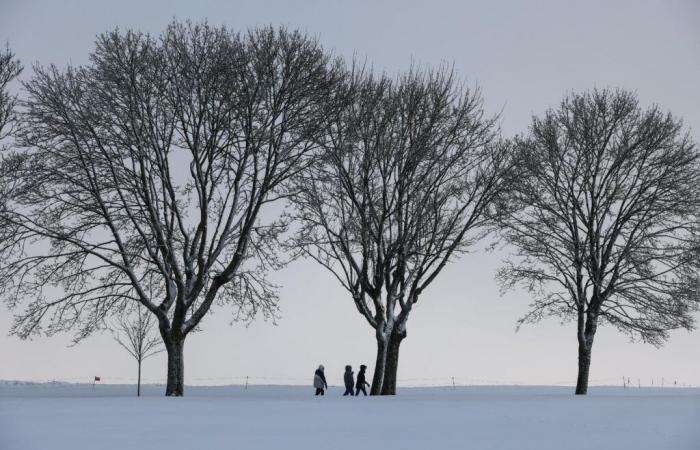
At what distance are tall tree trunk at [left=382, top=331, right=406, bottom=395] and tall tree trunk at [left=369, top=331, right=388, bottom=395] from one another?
1.13 ft

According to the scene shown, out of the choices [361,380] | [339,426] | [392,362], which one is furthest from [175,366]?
[339,426]

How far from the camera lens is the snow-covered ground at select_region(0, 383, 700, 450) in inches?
549

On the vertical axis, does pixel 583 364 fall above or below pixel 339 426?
above

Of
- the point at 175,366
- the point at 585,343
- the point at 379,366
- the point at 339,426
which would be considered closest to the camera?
the point at 339,426

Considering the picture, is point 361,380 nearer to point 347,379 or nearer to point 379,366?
point 347,379

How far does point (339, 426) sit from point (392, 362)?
1495 centimetres

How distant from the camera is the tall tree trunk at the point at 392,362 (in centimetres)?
3128

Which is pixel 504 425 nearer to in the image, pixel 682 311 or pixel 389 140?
pixel 389 140

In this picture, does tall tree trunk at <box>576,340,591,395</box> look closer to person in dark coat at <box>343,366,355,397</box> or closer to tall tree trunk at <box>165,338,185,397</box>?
person in dark coat at <box>343,366,355,397</box>

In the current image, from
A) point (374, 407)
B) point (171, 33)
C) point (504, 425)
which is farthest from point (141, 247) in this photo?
point (504, 425)

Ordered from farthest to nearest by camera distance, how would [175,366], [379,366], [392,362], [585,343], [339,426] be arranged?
[585,343] < [392,362] < [379,366] < [175,366] < [339,426]

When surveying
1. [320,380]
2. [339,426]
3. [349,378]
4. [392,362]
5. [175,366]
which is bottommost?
[339,426]

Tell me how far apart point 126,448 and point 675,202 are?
26722mm

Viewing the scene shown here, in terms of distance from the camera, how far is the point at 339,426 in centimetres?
1688
